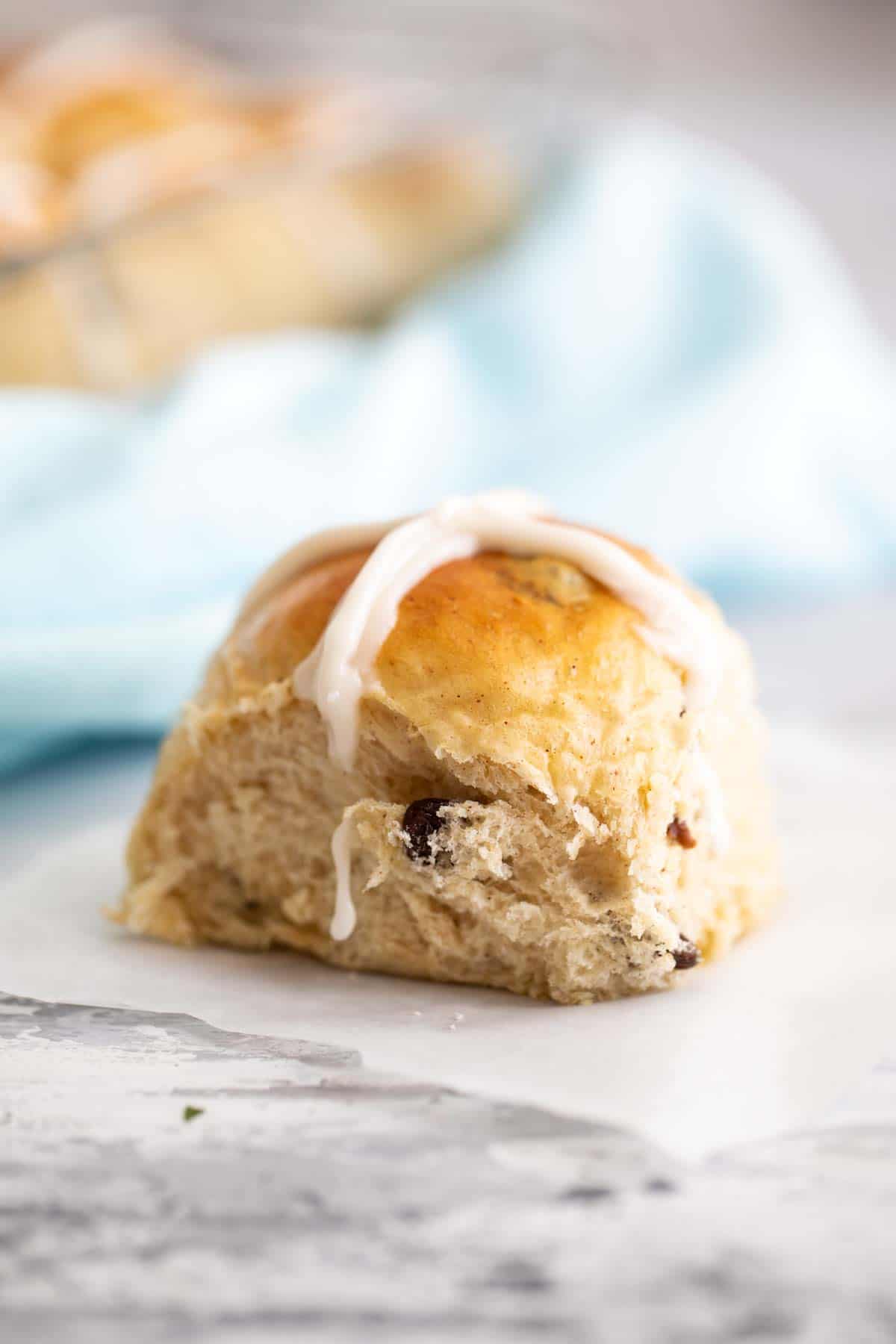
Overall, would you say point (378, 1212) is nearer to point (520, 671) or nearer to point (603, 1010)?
point (603, 1010)

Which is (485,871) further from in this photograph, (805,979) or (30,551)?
(30,551)

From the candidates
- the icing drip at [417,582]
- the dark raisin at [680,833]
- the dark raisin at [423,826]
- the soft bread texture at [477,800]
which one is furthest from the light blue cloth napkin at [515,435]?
the dark raisin at [680,833]

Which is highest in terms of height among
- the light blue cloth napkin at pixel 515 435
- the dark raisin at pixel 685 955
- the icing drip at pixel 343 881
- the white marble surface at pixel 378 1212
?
the light blue cloth napkin at pixel 515 435

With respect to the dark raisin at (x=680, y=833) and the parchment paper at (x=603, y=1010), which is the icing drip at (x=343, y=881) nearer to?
the parchment paper at (x=603, y=1010)

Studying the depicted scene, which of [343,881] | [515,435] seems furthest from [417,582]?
[515,435]

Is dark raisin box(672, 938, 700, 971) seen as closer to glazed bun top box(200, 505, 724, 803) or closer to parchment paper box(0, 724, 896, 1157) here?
parchment paper box(0, 724, 896, 1157)
